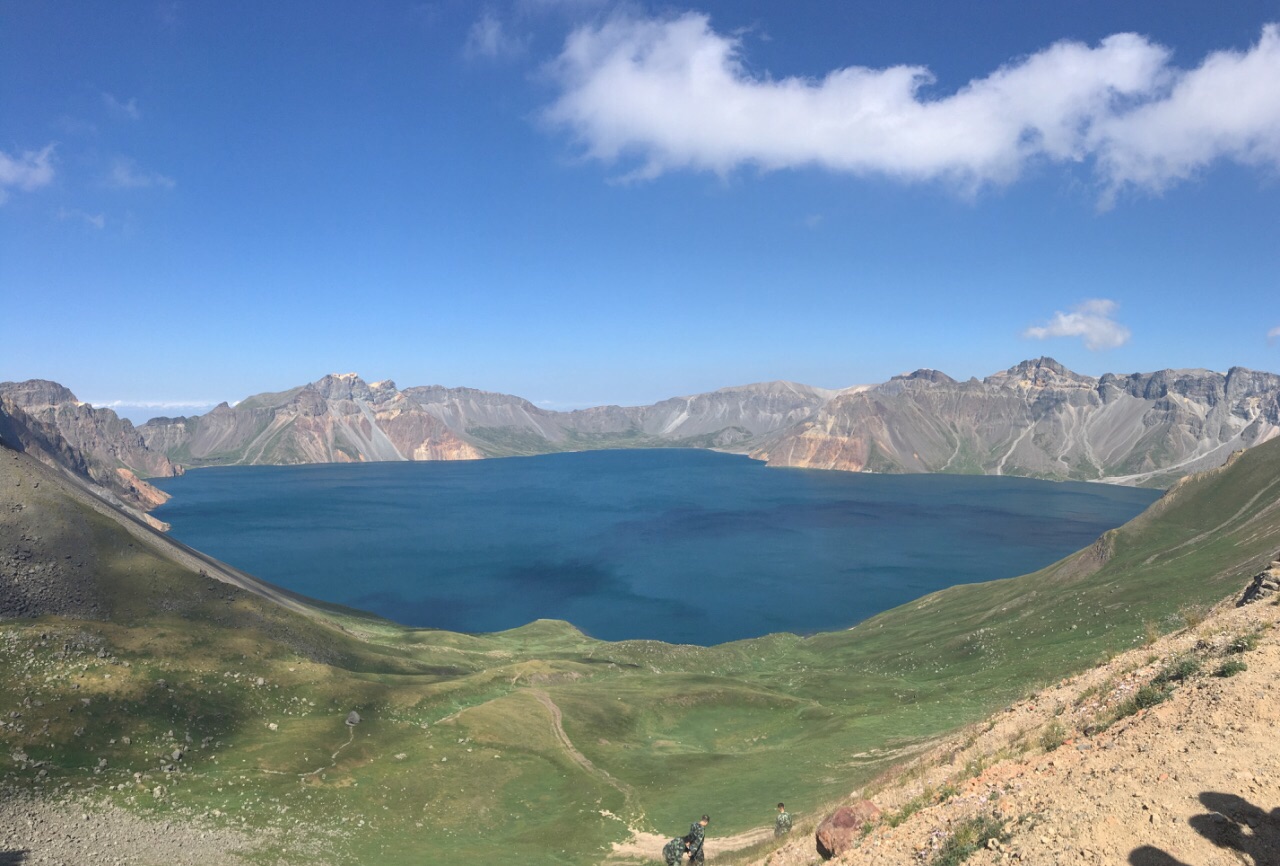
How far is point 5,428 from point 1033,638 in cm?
24004

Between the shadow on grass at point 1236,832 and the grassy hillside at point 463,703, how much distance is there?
36.0 feet

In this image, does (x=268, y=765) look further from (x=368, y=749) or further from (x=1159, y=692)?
(x=1159, y=692)

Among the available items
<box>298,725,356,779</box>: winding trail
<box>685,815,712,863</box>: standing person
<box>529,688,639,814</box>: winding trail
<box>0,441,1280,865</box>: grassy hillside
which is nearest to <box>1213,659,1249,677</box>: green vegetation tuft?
<box>0,441,1280,865</box>: grassy hillside

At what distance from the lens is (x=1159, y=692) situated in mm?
20984

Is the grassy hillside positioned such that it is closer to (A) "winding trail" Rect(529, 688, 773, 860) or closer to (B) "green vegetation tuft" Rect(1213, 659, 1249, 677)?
(A) "winding trail" Rect(529, 688, 773, 860)

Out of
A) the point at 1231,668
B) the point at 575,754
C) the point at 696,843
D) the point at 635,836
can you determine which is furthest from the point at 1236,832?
the point at 575,754

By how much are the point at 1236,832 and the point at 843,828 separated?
1027 cm

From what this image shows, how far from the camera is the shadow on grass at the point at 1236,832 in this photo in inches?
555

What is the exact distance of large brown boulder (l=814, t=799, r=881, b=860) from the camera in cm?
2128

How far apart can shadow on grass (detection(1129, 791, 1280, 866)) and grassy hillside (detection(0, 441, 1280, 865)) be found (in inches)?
432

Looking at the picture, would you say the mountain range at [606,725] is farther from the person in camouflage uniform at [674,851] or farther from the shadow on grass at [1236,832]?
the person in camouflage uniform at [674,851]

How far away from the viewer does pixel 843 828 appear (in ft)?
71.3

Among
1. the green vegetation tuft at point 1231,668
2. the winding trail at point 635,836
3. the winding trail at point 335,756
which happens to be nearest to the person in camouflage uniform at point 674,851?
the winding trail at point 635,836

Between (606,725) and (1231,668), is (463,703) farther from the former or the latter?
(1231,668)
